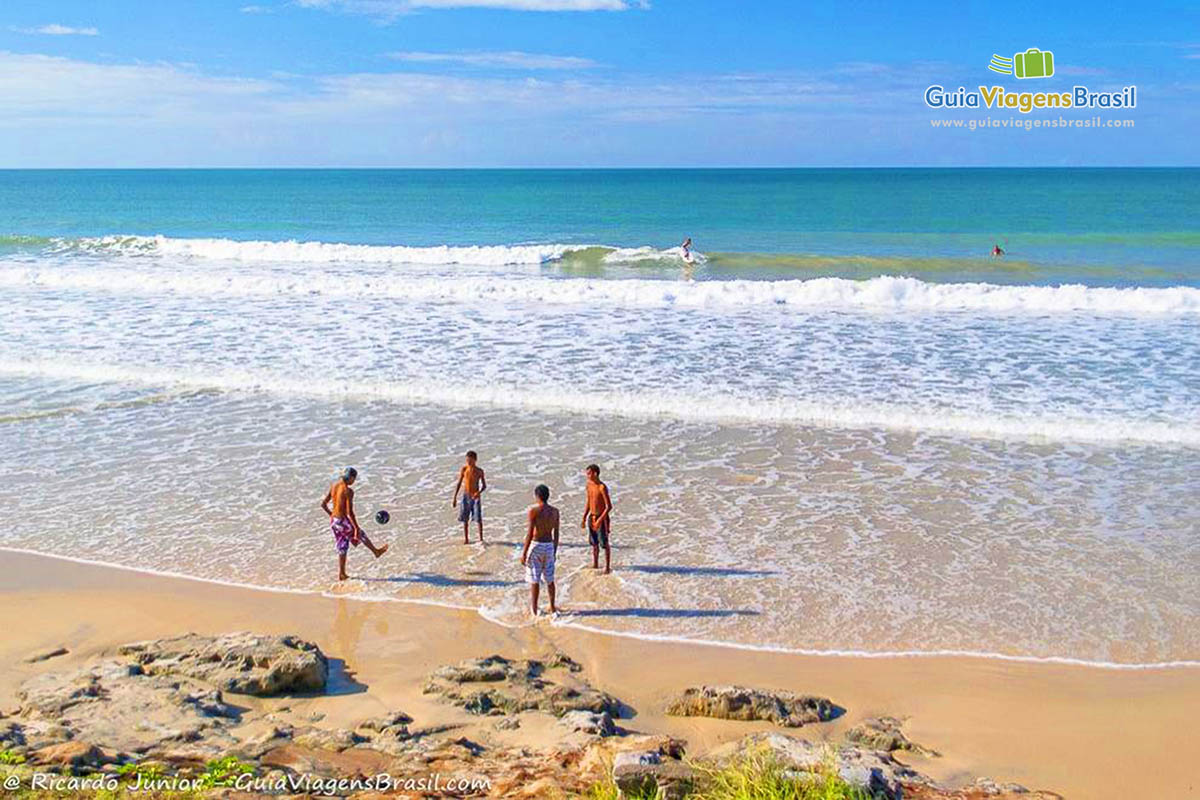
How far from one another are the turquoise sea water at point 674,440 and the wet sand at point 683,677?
368mm

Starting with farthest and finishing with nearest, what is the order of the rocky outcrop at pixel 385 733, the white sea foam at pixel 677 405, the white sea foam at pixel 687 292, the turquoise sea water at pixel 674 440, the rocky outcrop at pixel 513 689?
1. the white sea foam at pixel 687 292
2. the white sea foam at pixel 677 405
3. the turquoise sea water at pixel 674 440
4. the rocky outcrop at pixel 513 689
5. the rocky outcrop at pixel 385 733

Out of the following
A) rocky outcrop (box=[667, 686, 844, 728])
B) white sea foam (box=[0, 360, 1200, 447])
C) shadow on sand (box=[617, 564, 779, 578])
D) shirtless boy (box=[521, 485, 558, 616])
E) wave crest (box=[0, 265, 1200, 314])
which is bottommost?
rocky outcrop (box=[667, 686, 844, 728])

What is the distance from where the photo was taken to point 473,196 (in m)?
87.6

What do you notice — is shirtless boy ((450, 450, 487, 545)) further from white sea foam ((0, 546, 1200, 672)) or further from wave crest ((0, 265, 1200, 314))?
wave crest ((0, 265, 1200, 314))

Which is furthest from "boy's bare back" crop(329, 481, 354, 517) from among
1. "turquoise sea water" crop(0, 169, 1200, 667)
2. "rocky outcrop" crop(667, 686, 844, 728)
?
"rocky outcrop" crop(667, 686, 844, 728)

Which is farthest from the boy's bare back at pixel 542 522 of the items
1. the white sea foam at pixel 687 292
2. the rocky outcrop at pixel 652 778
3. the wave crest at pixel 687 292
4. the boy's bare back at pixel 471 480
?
the white sea foam at pixel 687 292

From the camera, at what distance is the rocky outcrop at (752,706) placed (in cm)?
709

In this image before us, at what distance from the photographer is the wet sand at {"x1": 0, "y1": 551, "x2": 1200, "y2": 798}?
672 cm

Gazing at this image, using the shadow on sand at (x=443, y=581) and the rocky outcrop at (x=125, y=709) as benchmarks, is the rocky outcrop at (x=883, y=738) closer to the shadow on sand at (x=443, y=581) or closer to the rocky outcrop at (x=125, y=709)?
the shadow on sand at (x=443, y=581)

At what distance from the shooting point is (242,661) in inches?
297

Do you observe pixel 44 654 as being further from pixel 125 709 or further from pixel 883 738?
pixel 883 738

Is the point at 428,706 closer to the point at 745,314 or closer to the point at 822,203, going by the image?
the point at 745,314

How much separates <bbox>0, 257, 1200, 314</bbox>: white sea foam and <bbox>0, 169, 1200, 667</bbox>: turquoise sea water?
148 millimetres

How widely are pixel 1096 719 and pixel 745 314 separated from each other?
1808 centimetres
